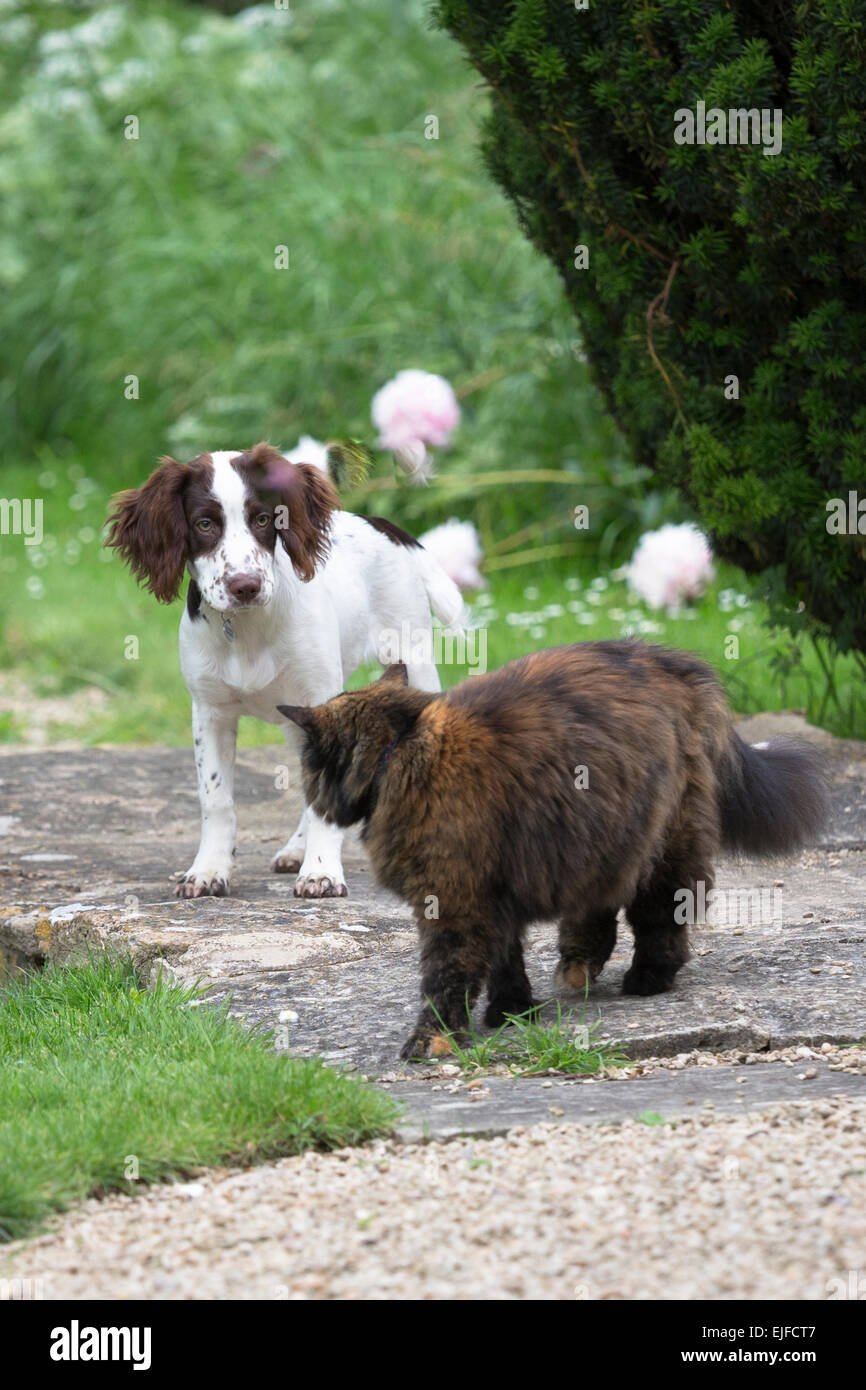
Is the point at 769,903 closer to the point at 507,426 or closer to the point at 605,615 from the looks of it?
the point at 605,615

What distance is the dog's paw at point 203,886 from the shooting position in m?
5.28

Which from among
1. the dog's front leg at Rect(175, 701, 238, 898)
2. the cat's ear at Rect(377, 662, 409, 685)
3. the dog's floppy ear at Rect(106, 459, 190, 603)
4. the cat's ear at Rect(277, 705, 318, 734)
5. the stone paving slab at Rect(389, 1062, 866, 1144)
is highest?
the dog's floppy ear at Rect(106, 459, 190, 603)

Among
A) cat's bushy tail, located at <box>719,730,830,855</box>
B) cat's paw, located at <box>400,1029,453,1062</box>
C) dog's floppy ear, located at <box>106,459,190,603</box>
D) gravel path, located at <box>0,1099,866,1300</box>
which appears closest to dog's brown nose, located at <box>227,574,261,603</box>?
dog's floppy ear, located at <box>106,459,190,603</box>

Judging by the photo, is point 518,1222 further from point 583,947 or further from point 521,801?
point 583,947

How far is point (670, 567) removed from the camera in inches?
361

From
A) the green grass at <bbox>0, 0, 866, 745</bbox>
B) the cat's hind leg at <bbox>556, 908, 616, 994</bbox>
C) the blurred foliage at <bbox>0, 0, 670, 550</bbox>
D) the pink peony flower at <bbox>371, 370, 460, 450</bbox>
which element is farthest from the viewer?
the blurred foliage at <bbox>0, 0, 670, 550</bbox>

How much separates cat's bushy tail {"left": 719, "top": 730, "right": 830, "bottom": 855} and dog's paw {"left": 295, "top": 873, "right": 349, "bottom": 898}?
4.46ft

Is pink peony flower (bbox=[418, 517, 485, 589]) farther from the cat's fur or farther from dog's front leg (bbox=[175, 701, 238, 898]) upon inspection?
the cat's fur

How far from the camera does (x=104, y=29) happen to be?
17.0 m

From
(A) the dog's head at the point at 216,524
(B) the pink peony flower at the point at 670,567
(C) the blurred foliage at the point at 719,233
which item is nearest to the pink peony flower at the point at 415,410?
(B) the pink peony flower at the point at 670,567

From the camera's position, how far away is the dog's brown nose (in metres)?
4.89

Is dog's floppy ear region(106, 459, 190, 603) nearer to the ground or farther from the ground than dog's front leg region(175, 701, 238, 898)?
farther from the ground

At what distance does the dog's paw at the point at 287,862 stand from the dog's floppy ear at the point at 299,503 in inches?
40.0

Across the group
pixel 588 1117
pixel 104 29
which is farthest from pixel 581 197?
pixel 104 29
